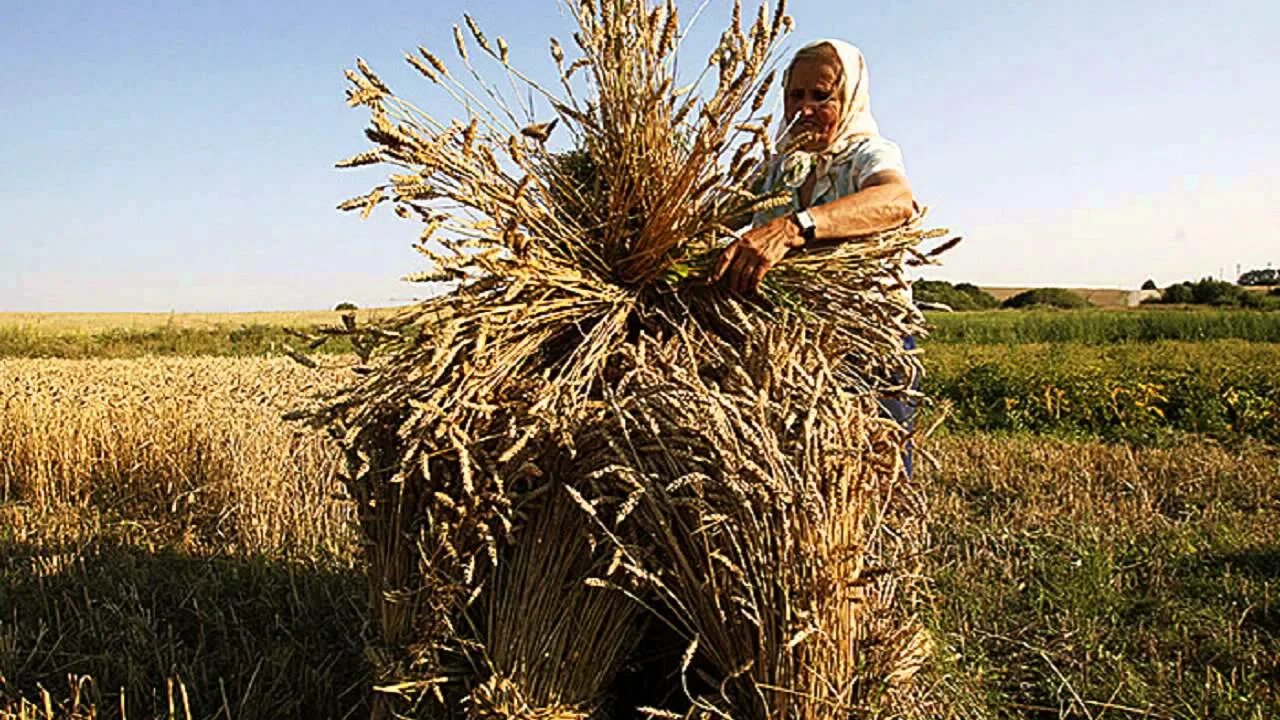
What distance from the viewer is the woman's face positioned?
10.3ft

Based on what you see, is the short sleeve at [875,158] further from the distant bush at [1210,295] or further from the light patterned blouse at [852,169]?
the distant bush at [1210,295]

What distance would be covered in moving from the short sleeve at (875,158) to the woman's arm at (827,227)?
3cm

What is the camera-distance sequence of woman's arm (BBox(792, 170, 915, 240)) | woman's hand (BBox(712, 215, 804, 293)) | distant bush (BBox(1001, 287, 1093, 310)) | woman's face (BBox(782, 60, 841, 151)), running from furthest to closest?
distant bush (BBox(1001, 287, 1093, 310)), woman's face (BBox(782, 60, 841, 151)), woman's arm (BBox(792, 170, 915, 240)), woman's hand (BBox(712, 215, 804, 293))

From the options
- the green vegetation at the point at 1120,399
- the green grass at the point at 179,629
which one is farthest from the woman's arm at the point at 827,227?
the green vegetation at the point at 1120,399

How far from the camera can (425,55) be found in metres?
2.63

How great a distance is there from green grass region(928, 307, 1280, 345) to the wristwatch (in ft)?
79.3

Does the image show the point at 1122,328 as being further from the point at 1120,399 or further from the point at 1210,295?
the point at 1120,399

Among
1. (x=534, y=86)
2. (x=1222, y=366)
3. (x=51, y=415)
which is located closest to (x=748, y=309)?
(x=534, y=86)

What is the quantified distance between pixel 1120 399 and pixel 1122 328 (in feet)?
58.5

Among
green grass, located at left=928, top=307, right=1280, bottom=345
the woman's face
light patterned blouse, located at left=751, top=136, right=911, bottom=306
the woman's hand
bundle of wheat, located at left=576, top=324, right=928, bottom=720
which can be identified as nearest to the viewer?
bundle of wheat, located at left=576, top=324, right=928, bottom=720

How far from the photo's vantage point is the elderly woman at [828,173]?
2.60 meters

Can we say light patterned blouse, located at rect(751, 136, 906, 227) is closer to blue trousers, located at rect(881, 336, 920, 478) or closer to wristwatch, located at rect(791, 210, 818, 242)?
wristwatch, located at rect(791, 210, 818, 242)

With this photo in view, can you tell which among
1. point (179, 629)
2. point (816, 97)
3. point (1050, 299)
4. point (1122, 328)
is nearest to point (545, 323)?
point (816, 97)

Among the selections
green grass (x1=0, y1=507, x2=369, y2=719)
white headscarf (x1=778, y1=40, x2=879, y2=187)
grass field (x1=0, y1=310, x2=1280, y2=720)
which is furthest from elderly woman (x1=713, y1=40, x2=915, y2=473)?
green grass (x1=0, y1=507, x2=369, y2=719)
